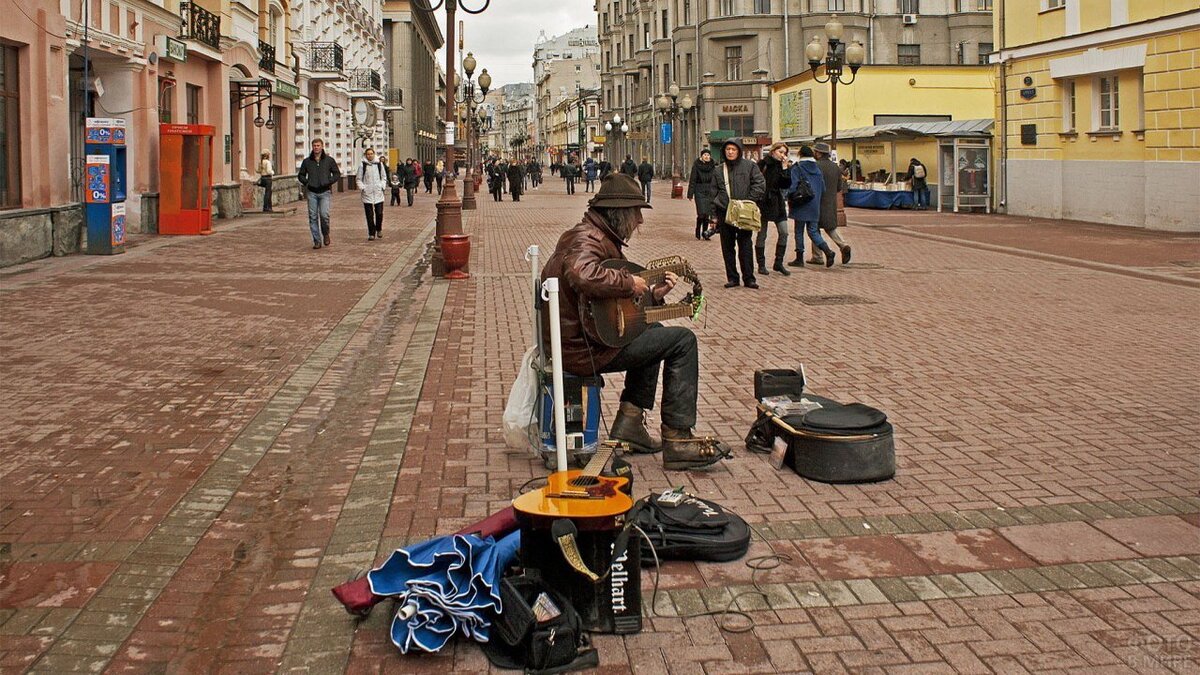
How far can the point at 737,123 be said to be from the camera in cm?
6488

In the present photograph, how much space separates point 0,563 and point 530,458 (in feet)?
8.33

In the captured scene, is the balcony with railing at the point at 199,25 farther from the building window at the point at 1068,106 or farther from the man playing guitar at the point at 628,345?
the man playing guitar at the point at 628,345

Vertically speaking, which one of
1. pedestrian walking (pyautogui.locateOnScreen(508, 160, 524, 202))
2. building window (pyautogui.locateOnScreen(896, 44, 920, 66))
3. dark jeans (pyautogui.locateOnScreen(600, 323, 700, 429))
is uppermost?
building window (pyautogui.locateOnScreen(896, 44, 920, 66))

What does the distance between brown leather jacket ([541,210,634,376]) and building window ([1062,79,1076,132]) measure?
77.7ft

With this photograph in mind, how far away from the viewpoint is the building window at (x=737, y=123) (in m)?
64.7

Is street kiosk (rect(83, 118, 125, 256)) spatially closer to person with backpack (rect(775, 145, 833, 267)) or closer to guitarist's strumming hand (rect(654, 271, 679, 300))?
person with backpack (rect(775, 145, 833, 267))

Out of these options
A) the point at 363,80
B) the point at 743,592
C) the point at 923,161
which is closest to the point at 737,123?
the point at 363,80

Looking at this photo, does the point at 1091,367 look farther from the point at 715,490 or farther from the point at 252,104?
the point at 252,104

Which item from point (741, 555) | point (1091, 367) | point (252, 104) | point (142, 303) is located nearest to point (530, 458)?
point (741, 555)

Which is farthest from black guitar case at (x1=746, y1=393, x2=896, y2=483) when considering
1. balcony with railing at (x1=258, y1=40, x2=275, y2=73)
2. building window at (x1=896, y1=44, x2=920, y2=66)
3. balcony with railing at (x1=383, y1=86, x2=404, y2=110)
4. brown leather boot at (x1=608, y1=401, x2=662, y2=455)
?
balcony with railing at (x1=383, y1=86, x2=404, y2=110)

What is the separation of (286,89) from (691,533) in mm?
33171

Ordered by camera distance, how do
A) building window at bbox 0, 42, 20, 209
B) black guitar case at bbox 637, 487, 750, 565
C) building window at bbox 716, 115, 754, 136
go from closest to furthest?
black guitar case at bbox 637, 487, 750, 565
building window at bbox 0, 42, 20, 209
building window at bbox 716, 115, 754, 136

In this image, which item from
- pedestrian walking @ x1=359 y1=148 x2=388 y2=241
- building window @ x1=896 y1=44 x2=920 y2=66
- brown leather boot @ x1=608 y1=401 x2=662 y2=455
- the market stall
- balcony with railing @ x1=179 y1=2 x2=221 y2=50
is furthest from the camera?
building window @ x1=896 y1=44 x2=920 y2=66

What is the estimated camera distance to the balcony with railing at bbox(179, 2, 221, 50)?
995 inches
